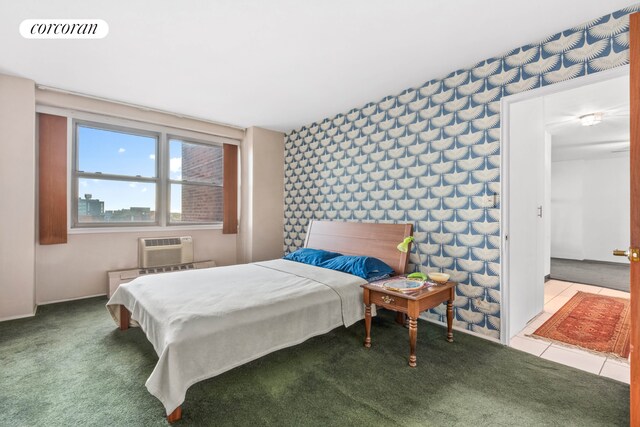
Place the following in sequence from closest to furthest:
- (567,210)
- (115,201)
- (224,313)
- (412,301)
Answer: (224,313), (412,301), (115,201), (567,210)

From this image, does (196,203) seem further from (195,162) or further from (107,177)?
(107,177)

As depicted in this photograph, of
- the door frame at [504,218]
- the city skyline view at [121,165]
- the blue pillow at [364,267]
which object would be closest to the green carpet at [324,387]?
the door frame at [504,218]

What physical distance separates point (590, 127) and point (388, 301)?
181 inches

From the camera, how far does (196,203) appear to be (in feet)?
15.4

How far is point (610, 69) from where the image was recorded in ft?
6.60

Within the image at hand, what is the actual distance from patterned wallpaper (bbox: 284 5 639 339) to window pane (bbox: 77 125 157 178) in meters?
2.88

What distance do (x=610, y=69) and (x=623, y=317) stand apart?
272 centimetres

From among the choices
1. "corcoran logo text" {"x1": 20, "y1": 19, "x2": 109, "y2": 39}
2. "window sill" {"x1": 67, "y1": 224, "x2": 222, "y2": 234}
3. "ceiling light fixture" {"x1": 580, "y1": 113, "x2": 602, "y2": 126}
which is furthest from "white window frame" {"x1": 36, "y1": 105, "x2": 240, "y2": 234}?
"ceiling light fixture" {"x1": 580, "y1": 113, "x2": 602, "y2": 126}

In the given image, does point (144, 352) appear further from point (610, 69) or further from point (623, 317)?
point (623, 317)

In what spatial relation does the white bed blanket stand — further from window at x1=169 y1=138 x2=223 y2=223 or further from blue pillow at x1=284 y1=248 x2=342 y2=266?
window at x1=169 y1=138 x2=223 y2=223

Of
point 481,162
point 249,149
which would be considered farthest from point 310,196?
point 481,162

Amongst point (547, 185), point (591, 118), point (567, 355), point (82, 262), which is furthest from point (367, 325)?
point (591, 118)

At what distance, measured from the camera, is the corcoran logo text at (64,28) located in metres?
2.20

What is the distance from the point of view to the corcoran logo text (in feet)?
7.21
